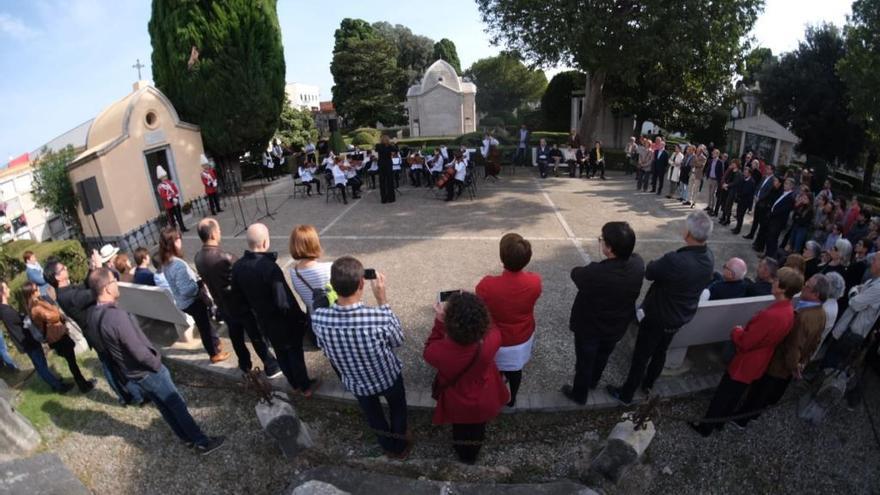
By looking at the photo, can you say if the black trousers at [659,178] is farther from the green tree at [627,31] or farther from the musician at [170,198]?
the musician at [170,198]

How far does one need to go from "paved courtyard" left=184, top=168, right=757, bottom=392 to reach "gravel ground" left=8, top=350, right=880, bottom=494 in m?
0.65

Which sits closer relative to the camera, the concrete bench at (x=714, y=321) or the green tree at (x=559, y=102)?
the concrete bench at (x=714, y=321)

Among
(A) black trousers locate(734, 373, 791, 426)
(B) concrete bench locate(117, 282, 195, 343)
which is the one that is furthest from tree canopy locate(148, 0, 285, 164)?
(A) black trousers locate(734, 373, 791, 426)

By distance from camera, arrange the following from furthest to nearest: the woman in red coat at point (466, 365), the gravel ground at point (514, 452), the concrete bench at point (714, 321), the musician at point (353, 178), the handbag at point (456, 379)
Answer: the musician at point (353, 178) < the concrete bench at point (714, 321) < the gravel ground at point (514, 452) < the handbag at point (456, 379) < the woman in red coat at point (466, 365)

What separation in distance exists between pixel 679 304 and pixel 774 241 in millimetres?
5879

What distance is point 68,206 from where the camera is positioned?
11.3 metres

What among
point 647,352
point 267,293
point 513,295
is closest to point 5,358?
point 267,293

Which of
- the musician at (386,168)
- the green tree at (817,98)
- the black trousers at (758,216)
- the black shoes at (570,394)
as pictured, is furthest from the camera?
the green tree at (817,98)

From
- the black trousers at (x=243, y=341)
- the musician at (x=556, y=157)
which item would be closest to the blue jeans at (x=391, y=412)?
the black trousers at (x=243, y=341)

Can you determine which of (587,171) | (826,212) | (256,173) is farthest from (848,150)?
(256,173)

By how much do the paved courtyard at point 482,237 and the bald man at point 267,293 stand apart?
97 centimetres

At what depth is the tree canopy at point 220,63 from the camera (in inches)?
560

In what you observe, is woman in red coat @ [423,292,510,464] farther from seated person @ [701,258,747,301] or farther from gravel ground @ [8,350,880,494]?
seated person @ [701,258,747,301]

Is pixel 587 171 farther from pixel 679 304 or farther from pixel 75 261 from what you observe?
pixel 75 261
